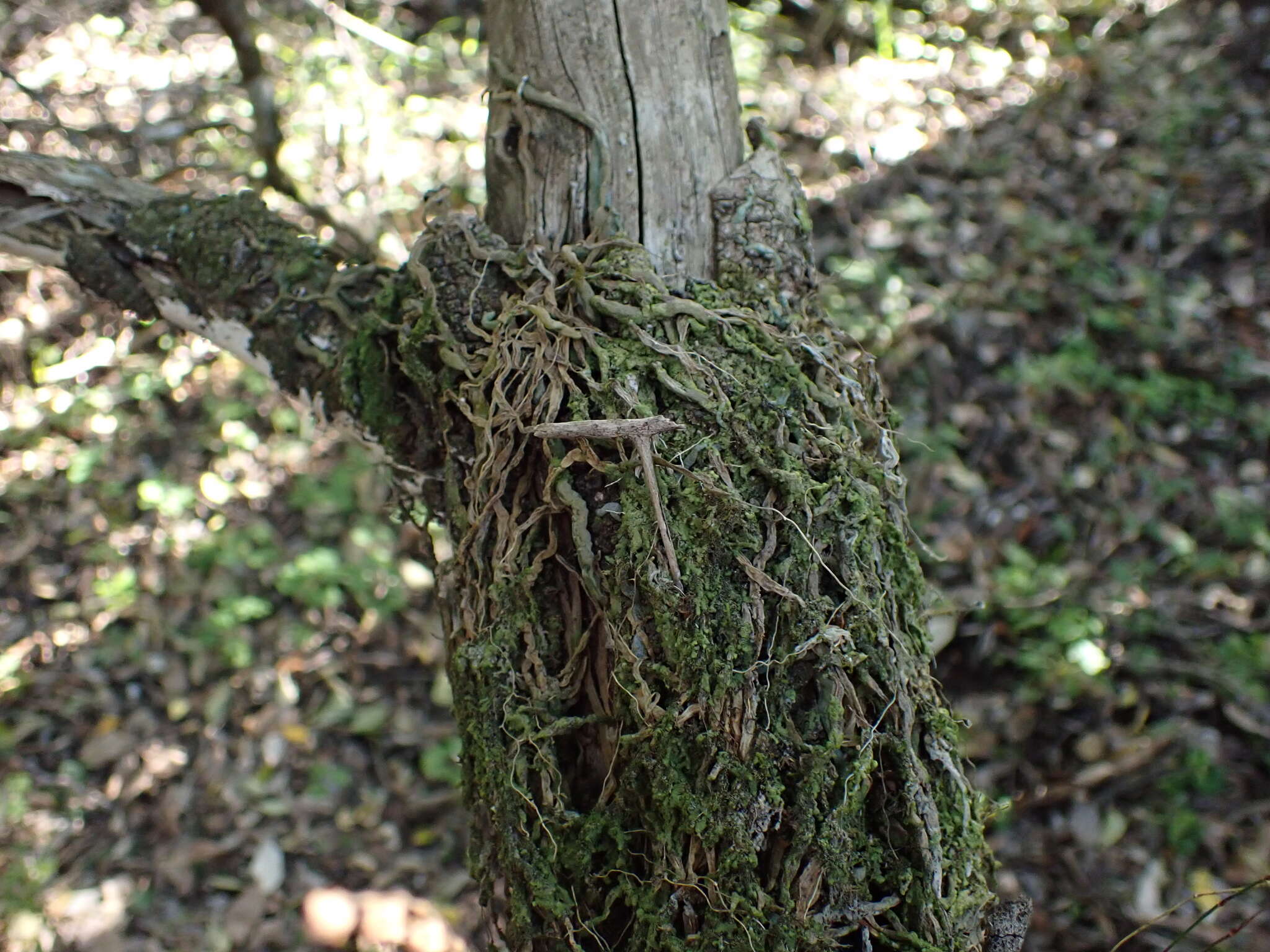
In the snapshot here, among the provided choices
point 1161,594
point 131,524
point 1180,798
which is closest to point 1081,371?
point 1161,594

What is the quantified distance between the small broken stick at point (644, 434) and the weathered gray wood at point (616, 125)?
0.39 metres

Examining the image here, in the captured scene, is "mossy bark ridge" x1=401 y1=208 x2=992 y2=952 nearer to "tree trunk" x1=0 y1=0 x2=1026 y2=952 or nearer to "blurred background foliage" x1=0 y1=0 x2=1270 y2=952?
"tree trunk" x1=0 y1=0 x2=1026 y2=952

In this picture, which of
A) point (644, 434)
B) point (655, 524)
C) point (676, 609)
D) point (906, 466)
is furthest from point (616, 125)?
point (906, 466)

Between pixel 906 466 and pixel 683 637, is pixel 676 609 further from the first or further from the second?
pixel 906 466

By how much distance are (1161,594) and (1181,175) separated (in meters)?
2.31

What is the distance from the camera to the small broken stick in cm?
124

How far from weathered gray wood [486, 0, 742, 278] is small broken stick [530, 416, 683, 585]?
388mm

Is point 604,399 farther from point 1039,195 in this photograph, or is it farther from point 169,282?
point 1039,195

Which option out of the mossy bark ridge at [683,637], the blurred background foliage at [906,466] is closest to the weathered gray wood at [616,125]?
the mossy bark ridge at [683,637]

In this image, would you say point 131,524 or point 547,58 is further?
point 131,524

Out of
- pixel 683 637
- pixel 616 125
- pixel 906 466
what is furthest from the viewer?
pixel 906 466

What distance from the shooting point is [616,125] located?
1.53m

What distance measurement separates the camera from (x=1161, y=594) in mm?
3172

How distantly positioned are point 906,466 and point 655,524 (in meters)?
2.60
